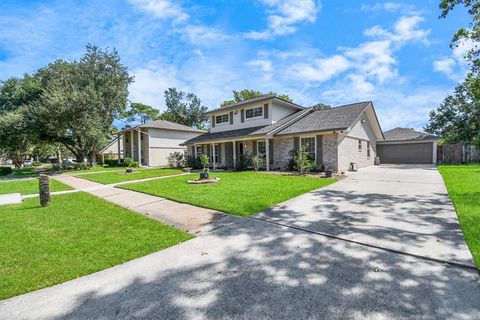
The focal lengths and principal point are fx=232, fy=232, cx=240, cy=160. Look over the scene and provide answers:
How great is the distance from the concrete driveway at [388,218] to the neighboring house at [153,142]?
2237 cm

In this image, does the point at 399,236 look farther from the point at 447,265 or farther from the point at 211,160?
the point at 211,160

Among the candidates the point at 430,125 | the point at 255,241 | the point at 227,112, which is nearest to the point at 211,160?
the point at 227,112

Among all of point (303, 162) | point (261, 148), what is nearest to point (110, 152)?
point (261, 148)

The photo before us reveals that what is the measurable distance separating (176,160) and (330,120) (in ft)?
56.8

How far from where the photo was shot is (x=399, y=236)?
428 cm

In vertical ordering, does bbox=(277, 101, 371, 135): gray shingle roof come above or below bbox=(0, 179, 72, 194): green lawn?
above

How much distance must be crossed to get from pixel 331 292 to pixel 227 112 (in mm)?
19095

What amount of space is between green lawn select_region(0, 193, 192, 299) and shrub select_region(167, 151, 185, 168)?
17468 mm

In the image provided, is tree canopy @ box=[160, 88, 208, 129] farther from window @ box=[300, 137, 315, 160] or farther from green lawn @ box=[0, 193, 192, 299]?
green lawn @ box=[0, 193, 192, 299]

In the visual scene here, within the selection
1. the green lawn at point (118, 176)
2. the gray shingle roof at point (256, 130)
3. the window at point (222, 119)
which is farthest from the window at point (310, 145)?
the green lawn at point (118, 176)

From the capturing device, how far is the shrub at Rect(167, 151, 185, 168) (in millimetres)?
24553

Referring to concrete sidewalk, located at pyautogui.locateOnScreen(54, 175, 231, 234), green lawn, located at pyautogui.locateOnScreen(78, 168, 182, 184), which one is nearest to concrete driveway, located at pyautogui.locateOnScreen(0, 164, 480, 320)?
concrete sidewalk, located at pyautogui.locateOnScreen(54, 175, 231, 234)

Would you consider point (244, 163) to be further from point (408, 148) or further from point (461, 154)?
point (461, 154)

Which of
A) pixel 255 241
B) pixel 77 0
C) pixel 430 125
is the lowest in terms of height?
pixel 255 241
